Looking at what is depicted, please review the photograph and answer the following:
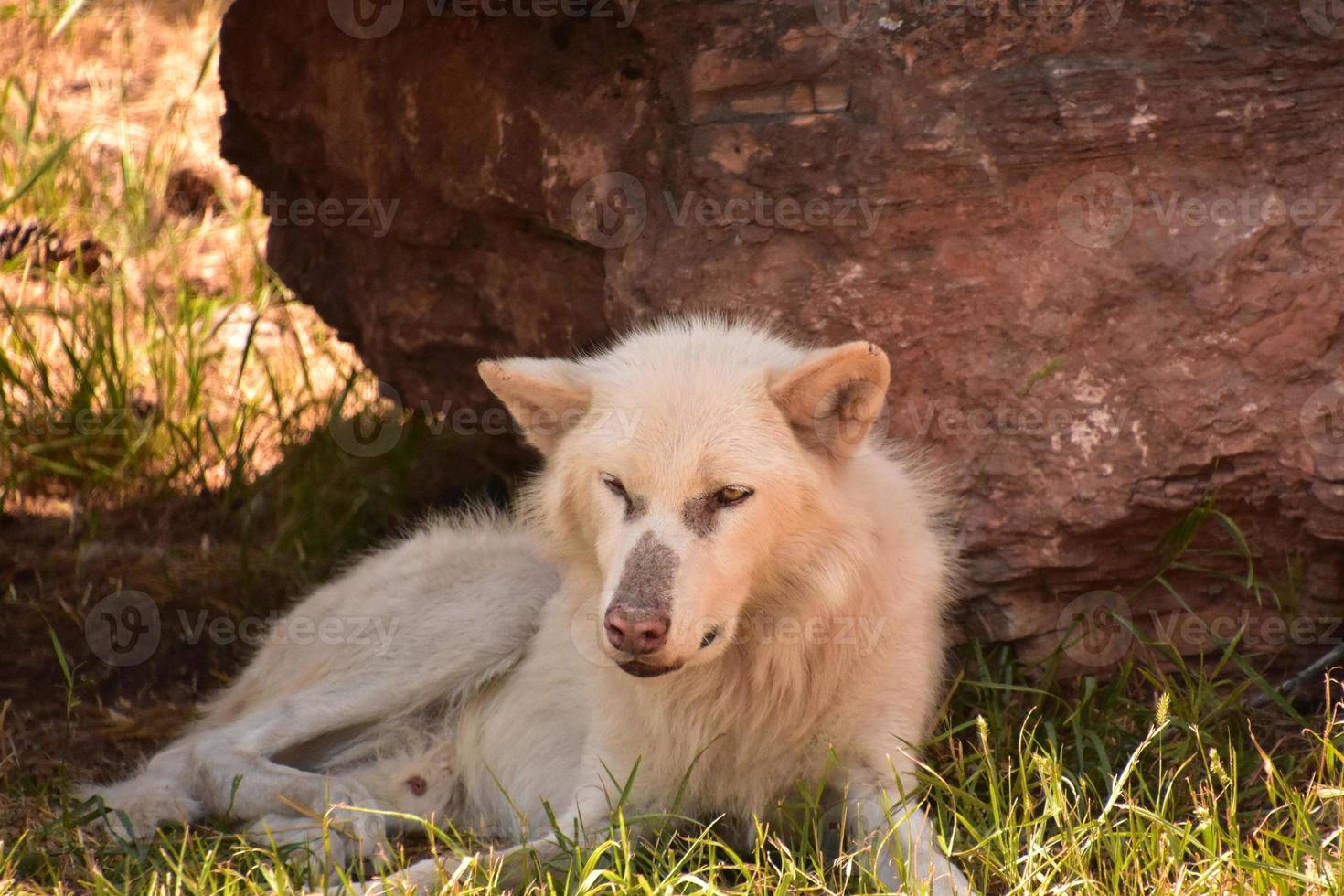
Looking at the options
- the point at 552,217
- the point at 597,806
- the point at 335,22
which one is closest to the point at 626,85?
the point at 552,217

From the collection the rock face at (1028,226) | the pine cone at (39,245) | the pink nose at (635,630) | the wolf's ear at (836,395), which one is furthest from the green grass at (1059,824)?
the pine cone at (39,245)

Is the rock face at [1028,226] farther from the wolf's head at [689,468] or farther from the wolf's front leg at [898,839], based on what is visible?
the wolf's front leg at [898,839]

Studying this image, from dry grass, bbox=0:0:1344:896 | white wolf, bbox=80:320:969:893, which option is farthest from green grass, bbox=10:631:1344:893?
white wolf, bbox=80:320:969:893

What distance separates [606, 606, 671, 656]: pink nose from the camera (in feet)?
10.3

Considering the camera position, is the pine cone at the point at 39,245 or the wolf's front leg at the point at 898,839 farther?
the pine cone at the point at 39,245

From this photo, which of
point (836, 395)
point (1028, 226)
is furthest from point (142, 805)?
point (1028, 226)

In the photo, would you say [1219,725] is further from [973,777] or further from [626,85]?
[626,85]

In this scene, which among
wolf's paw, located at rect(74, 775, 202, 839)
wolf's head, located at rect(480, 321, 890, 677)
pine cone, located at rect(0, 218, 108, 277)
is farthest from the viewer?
pine cone, located at rect(0, 218, 108, 277)

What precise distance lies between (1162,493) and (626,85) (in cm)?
230

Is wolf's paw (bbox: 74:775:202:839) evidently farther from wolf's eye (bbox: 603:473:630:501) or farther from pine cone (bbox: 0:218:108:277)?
pine cone (bbox: 0:218:108:277)

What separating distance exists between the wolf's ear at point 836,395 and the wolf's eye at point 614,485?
45cm

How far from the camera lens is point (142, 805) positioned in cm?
421

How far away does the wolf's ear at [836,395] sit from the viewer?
3363mm

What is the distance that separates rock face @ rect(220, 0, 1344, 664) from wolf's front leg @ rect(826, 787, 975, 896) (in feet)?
3.75
